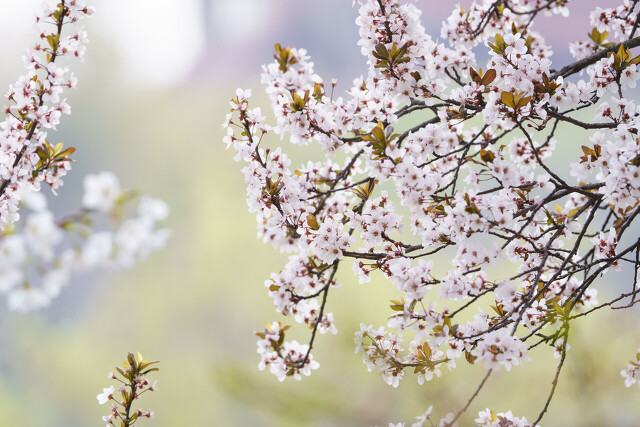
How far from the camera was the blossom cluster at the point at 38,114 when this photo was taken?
122 centimetres

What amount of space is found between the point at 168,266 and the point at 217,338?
1096 mm

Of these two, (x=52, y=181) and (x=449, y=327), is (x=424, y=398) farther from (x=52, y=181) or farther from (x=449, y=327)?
(x=52, y=181)

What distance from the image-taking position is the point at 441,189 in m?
1.29

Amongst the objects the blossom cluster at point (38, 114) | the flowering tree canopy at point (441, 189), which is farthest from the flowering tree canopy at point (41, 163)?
the flowering tree canopy at point (441, 189)

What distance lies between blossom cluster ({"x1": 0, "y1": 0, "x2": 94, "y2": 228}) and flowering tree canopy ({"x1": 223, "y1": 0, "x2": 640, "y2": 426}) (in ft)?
1.32

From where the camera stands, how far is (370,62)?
137 centimetres

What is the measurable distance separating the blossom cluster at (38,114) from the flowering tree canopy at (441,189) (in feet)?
1.32

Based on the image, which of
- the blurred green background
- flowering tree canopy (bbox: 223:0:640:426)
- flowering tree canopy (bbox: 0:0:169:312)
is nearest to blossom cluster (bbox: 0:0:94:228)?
flowering tree canopy (bbox: 0:0:169:312)

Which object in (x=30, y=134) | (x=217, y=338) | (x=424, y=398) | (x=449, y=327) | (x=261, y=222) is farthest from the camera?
(x=217, y=338)

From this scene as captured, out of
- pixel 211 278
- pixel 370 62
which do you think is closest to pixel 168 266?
pixel 211 278

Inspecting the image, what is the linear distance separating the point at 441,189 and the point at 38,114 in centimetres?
96

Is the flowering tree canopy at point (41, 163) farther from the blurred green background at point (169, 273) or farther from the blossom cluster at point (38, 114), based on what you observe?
the blurred green background at point (169, 273)

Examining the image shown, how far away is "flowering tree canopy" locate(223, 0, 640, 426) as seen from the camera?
114cm

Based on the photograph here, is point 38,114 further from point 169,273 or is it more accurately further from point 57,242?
point 169,273
